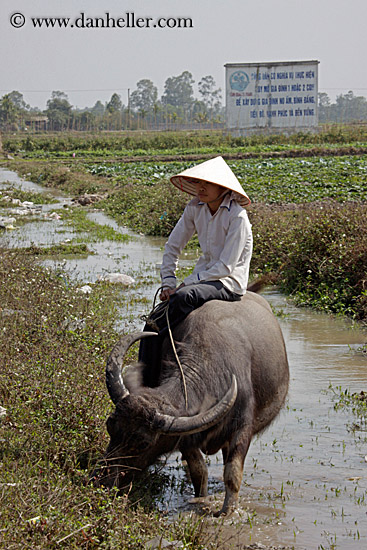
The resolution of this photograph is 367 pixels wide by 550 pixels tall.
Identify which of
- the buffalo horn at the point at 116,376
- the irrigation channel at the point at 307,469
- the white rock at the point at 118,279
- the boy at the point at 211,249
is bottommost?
the irrigation channel at the point at 307,469

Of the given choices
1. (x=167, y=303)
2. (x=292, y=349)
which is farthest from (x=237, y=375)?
(x=292, y=349)

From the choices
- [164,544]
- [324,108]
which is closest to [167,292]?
[164,544]

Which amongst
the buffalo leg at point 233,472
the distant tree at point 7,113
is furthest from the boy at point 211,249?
the distant tree at point 7,113

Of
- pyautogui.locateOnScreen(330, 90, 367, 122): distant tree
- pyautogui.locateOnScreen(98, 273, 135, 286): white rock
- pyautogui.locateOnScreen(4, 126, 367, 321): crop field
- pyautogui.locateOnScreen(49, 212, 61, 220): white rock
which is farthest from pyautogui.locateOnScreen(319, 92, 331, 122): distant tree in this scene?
pyautogui.locateOnScreen(98, 273, 135, 286): white rock

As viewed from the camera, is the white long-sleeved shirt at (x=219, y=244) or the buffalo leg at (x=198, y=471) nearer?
the buffalo leg at (x=198, y=471)

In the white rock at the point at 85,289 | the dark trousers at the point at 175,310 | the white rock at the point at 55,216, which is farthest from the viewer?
the white rock at the point at 55,216

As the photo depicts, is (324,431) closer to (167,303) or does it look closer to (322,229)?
(167,303)

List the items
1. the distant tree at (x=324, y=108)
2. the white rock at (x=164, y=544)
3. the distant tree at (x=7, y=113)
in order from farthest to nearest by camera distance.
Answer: the distant tree at (x=324, y=108) → the distant tree at (x=7, y=113) → the white rock at (x=164, y=544)

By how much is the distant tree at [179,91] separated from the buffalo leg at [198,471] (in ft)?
506

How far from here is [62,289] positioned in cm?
769

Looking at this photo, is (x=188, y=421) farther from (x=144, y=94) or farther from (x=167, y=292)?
(x=144, y=94)

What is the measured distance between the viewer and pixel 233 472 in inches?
141

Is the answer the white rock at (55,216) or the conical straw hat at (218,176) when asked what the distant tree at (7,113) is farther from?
the conical straw hat at (218,176)

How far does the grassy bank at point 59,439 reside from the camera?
289cm
